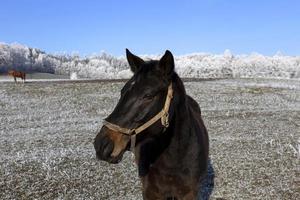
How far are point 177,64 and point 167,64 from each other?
2575 inches

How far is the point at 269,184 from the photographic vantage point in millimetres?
9922

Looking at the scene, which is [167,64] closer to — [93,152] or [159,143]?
[159,143]

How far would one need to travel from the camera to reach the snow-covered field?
9438 mm

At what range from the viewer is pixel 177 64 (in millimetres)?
69688

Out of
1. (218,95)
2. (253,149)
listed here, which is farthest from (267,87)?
(253,149)

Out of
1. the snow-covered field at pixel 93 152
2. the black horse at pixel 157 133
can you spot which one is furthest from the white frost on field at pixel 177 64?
the black horse at pixel 157 133

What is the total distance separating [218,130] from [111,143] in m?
12.3

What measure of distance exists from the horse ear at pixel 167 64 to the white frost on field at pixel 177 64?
5450 cm

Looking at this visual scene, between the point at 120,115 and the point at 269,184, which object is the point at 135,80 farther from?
the point at 269,184

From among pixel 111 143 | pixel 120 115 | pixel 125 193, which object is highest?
pixel 120 115

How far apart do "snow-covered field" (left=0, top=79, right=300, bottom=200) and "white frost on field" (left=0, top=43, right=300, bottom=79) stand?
3569cm

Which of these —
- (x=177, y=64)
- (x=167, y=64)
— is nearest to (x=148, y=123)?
(x=167, y=64)

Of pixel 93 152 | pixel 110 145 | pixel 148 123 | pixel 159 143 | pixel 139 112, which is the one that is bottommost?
pixel 93 152

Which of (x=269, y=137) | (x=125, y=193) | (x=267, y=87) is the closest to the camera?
(x=125, y=193)
